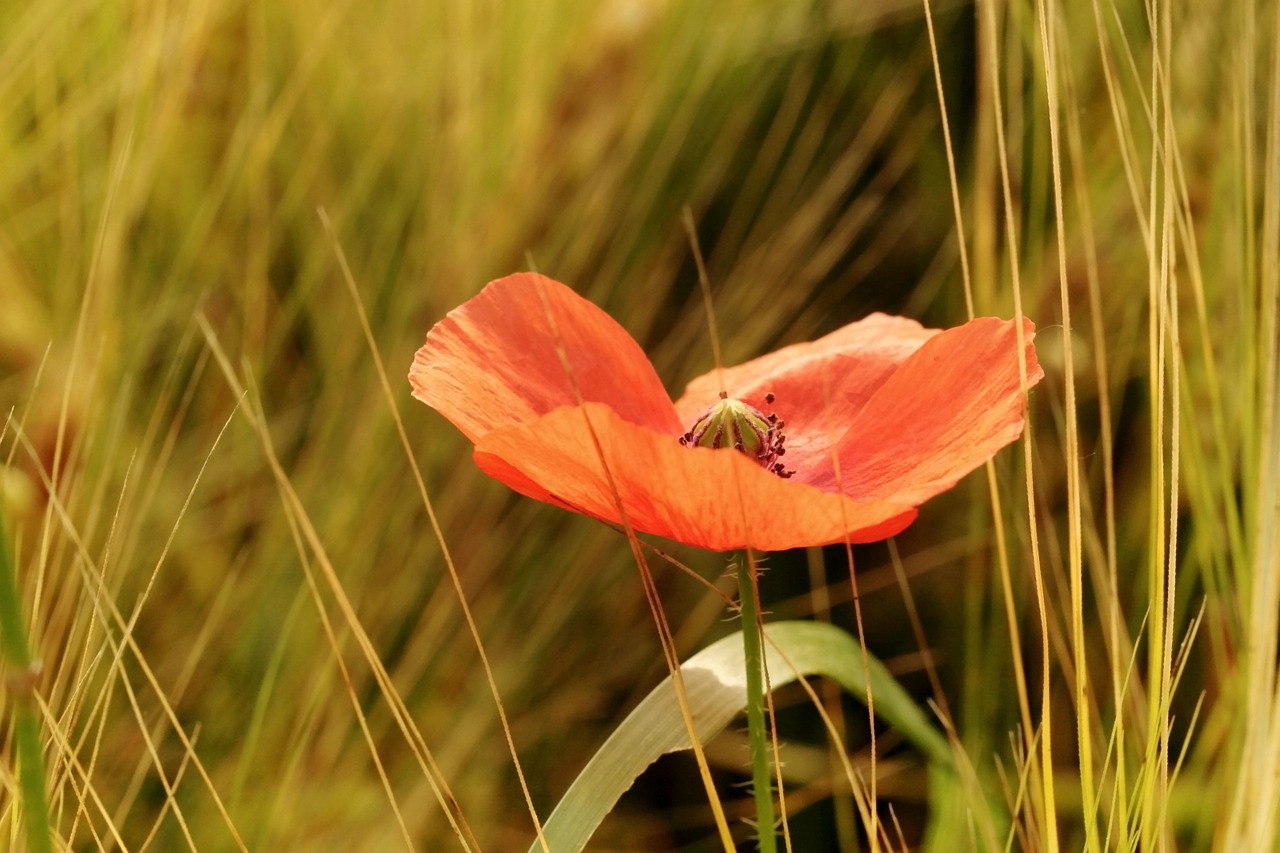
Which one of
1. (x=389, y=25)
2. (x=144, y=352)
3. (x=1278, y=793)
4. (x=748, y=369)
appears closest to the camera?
(x=1278, y=793)

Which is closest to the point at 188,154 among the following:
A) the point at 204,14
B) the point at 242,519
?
the point at 204,14

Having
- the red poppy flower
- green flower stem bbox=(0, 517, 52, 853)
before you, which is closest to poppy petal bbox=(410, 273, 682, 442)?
the red poppy flower

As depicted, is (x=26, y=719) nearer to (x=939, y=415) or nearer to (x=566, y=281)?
(x=939, y=415)

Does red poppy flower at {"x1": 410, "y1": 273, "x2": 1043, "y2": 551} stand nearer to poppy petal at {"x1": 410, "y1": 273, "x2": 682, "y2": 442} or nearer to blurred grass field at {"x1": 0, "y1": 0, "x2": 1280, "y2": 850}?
poppy petal at {"x1": 410, "y1": 273, "x2": 682, "y2": 442}

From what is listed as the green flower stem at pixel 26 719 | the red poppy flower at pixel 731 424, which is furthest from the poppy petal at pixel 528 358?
the green flower stem at pixel 26 719

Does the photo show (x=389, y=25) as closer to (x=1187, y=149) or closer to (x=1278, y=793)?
(x=1187, y=149)
